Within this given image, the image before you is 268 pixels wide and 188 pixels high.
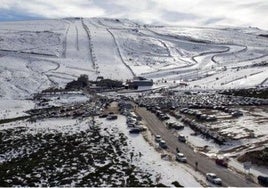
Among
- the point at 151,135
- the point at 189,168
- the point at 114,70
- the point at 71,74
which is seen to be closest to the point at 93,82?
the point at 71,74

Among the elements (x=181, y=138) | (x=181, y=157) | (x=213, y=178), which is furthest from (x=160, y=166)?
(x=181, y=138)

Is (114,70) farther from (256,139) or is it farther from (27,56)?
(256,139)

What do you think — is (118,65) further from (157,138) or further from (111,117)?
(157,138)

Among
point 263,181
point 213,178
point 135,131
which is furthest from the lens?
point 135,131

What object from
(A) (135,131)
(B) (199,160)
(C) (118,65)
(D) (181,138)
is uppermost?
(C) (118,65)

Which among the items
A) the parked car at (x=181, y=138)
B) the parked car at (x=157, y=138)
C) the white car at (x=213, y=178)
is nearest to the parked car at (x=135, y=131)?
the parked car at (x=157, y=138)
